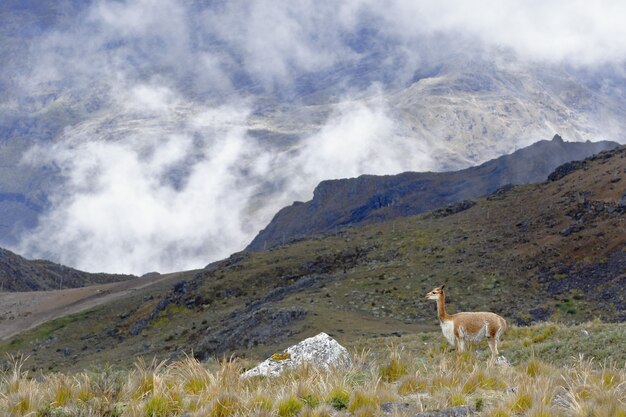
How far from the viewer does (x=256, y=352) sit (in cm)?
4284

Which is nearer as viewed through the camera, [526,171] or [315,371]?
[315,371]

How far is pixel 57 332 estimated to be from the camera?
93.1 m

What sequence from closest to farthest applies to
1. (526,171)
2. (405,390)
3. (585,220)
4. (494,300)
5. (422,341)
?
(405,390), (422,341), (494,300), (585,220), (526,171)

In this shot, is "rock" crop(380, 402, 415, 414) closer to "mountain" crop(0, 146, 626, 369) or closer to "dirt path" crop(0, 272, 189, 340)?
"mountain" crop(0, 146, 626, 369)

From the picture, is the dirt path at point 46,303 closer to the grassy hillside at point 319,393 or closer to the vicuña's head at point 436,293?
the vicuña's head at point 436,293

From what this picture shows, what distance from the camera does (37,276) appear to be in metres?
174

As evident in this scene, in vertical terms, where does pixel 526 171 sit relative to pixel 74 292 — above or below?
above

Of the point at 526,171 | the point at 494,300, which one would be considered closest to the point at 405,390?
the point at 494,300

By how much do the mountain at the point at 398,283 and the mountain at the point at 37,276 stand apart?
6560 cm

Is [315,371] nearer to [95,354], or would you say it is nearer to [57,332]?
[95,354]

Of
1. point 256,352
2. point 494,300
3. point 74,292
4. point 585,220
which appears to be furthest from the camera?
point 74,292

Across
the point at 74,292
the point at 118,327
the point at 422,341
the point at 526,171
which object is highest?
the point at 526,171

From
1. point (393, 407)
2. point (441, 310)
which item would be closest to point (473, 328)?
point (441, 310)

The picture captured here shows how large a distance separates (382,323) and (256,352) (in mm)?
12038
